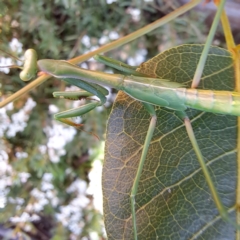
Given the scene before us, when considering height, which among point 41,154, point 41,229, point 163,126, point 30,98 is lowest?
point 163,126

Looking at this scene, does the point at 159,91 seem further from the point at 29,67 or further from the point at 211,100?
the point at 29,67

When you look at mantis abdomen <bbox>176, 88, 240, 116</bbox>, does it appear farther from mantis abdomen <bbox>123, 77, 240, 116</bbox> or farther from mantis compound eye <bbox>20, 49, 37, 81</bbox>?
mantis compound eye <bbox>20, 49, 37, 81</bbox>

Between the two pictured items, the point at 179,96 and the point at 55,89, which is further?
the point at 55,89

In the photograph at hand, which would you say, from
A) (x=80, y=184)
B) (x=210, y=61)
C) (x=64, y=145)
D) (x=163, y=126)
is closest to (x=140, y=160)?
(x=163, y=126)

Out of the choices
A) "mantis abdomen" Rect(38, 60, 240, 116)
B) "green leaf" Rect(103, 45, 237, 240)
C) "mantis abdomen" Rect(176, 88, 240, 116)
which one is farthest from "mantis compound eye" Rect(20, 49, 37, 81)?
"mantis abdomen" Rect(176, 88, 240, 116)

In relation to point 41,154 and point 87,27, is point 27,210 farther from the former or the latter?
point 87,27

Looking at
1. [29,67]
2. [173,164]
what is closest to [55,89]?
[29,67]
